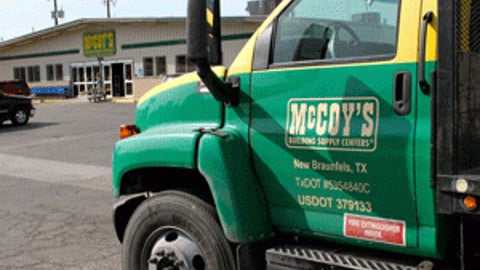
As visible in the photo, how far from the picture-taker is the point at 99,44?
130 ft

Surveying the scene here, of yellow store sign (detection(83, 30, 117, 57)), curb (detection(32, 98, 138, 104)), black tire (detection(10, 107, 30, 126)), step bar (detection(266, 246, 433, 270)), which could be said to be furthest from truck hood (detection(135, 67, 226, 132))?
yellow store sign (detection(83, 30, 117, 57))

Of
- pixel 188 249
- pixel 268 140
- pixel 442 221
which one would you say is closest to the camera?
pixel 442 221

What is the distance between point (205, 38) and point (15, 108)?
20749mm

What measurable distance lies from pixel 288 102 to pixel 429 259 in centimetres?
111

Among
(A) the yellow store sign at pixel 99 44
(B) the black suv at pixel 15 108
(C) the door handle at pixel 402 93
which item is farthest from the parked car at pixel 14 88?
(C) the door handle at pixel 402 93

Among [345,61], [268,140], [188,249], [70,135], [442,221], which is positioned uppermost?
[345,61]

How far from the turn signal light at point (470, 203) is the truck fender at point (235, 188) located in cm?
125

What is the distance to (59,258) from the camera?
18.9ft

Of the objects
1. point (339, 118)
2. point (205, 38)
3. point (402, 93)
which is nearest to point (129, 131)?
point (205, 38)

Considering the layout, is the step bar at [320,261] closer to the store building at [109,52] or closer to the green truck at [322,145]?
the green truck at [322,145]

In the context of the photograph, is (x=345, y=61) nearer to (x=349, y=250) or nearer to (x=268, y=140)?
(x=268, y=140)

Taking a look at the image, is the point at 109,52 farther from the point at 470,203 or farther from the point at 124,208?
the point at 470,203

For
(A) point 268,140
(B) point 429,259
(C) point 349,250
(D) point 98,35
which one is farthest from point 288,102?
(D) point 98,35

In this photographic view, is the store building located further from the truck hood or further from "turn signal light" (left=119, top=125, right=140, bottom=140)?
the truck hood
